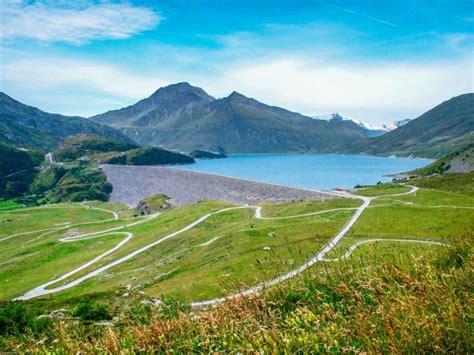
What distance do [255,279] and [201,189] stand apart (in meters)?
127

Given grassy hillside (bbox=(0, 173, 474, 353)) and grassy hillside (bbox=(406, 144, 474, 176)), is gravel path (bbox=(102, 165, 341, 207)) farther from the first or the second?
grassy hillside (bbox=(406, 144, 474, 176))

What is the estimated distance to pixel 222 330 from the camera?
7.70 meters

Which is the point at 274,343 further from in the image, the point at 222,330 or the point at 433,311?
the point at 433,311

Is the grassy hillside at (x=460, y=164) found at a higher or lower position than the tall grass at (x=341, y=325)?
higher

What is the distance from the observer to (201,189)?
447 feet

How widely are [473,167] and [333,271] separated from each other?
14750cm

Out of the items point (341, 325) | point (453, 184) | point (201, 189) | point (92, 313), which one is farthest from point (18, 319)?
point (201, 189)

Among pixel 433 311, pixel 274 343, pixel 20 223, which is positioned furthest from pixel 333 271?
pixel 20 223

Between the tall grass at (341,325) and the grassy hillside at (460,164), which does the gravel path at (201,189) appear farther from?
the tall grass at (341,325)

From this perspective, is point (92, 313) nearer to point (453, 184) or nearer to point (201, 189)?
point (453, 184)

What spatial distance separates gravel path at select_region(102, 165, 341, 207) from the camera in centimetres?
10012

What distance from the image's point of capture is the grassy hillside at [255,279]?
265 inches

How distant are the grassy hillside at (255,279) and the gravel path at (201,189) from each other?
436 inches

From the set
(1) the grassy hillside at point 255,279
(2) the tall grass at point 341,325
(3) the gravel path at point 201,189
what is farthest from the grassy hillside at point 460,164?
(2) the tall grass at point 341,325
